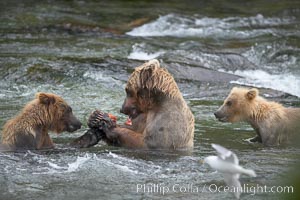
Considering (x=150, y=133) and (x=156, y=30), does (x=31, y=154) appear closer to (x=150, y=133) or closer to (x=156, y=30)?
(x=150, y=133)

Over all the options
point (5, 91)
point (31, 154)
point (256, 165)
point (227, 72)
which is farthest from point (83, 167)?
point (227, 72)

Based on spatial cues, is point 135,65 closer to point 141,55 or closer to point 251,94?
point 141,55

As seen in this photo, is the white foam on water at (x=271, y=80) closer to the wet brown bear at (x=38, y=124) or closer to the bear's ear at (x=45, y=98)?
the wet brown bear at (x=38, y=124)

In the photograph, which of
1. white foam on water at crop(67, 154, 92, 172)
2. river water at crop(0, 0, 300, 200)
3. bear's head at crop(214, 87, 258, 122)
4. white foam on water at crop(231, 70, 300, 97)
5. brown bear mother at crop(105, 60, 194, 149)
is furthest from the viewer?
white foam on water at crop(231, 70, 300, 97)

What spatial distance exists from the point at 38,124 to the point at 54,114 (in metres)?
0.23

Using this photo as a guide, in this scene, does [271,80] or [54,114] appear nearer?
[54,114]

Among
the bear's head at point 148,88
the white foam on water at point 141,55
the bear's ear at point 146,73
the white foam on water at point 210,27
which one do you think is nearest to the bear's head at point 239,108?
the bear's head at point 148,88

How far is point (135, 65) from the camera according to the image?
14625 millimetres

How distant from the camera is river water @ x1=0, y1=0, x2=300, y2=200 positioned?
23.9ft

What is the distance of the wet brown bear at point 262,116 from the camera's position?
10.2m

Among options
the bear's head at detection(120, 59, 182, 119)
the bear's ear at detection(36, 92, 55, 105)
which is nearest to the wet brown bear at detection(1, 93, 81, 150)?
the bear's ear at detection(36, 92, 55, 105)

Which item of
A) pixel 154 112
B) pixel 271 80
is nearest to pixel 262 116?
pixel 154 112

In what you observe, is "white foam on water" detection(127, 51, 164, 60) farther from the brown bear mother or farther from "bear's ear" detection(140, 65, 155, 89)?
"bear's ear" detection(140, 65, 155, 89)

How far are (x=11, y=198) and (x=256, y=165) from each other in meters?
2.68
